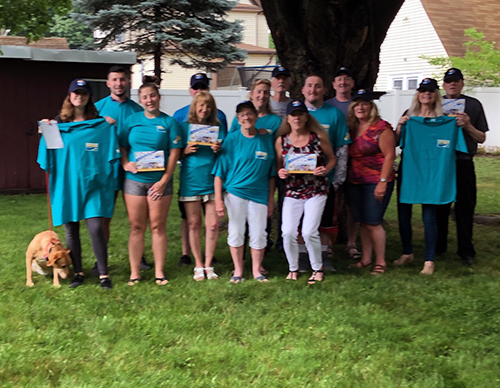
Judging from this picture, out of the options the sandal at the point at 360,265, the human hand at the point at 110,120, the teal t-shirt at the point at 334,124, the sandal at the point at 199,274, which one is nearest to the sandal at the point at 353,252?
the sandal at the point at 360,265

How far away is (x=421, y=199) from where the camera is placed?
6648 millimetres

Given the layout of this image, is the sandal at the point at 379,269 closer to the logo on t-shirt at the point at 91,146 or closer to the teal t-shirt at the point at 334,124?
the teal t-shirt at the point at 334,124

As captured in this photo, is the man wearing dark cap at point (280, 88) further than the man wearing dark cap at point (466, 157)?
No

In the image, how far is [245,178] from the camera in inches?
240

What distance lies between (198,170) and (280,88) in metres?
1.32

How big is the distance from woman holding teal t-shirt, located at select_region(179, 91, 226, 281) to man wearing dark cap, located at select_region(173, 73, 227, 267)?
216 millimetres

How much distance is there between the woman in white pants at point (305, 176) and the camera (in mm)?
6035

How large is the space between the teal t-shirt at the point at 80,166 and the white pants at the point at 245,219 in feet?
3.98

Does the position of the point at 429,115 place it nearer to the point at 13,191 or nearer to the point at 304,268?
the point at 304,268

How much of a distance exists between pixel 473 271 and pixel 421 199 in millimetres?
1008

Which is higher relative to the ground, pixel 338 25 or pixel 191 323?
pixel 338 25

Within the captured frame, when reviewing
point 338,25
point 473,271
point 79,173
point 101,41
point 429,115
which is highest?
point 101,41

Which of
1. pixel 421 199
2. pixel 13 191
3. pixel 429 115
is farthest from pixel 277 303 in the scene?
pixel 13 191

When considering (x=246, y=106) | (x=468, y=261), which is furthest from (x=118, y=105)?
(x=468, y=261)
